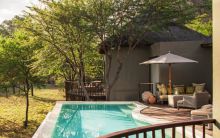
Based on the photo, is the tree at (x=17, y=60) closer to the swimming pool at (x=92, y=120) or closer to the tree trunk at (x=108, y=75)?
the tree trunk at (x=108, y=75)

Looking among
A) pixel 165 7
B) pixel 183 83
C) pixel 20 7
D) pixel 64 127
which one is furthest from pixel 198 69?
pixel 20 7

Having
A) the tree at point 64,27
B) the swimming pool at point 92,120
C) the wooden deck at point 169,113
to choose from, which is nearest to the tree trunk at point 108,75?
the tree at point 64,27

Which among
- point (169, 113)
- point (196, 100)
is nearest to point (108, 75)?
point (169, 113)

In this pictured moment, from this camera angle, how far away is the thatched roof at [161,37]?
1636cm

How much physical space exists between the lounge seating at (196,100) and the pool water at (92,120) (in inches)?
81.8

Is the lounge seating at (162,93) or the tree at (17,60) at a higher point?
the tree at (17,60)

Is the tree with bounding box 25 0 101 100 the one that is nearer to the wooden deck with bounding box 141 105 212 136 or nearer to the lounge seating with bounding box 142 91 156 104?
the lounge seating with bounding box 142 91 156 104

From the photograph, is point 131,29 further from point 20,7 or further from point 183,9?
point 20,7

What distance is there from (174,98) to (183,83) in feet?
13.0

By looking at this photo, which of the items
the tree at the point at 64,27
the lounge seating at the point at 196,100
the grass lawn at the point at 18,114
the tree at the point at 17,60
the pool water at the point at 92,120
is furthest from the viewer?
the tree at the point at 17,60

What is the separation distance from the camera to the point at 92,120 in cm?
1106

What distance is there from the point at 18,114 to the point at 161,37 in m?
10.3

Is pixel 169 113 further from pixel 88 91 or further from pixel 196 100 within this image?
pixel 88 91

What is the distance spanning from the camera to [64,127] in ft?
31.6
